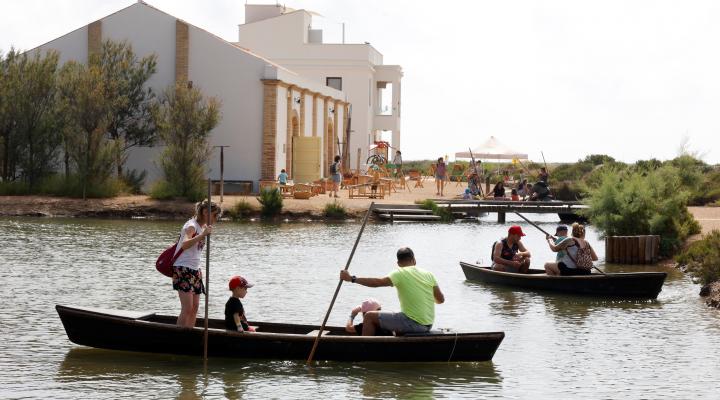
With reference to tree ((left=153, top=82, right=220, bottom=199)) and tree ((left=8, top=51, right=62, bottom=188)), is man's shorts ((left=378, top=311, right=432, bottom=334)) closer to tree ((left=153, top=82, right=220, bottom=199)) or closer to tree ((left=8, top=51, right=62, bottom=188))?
tree ((left=153, top=82, right=220, bottom=199))

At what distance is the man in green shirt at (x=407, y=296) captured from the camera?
14062 millimetres

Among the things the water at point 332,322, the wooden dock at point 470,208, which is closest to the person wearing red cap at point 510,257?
the water at point 332,322

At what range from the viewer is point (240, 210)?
41.1 m

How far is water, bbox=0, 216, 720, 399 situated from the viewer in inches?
550

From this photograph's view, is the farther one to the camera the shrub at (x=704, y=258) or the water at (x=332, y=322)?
the shrub at (x=704, y=258)

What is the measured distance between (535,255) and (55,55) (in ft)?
73.2

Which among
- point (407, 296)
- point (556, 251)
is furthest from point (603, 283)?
point (407, 296)

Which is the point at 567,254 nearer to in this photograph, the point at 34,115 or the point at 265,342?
the point at 265,342

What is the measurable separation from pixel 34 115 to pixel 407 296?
3229cm

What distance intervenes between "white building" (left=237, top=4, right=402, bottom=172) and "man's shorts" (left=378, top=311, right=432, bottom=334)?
51.4 meters

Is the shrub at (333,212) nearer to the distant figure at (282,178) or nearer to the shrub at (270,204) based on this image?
the shrub at (270,204)

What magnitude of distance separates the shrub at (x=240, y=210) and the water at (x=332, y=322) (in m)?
7.91

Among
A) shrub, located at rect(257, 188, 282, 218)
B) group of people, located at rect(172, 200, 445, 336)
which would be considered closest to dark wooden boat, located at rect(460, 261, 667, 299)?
group of people, located at rect(172, 200, 445, 336)

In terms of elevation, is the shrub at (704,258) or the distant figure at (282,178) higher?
the distant figure at (282,178)
